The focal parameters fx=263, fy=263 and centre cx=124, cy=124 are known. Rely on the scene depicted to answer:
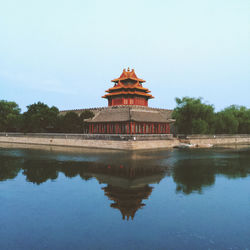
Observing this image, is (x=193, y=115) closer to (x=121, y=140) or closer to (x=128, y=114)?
(x=128, y=114)

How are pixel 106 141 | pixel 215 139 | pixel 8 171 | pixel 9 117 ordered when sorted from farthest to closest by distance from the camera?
pixel 9 117 → pixel 215 139 → pixel 106 141 → pixel 8 171

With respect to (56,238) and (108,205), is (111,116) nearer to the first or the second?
(108,205)

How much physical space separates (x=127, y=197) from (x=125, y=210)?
2371 millimetres

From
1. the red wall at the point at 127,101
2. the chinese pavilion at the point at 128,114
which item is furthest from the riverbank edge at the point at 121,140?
the red wall at the point at 127,101

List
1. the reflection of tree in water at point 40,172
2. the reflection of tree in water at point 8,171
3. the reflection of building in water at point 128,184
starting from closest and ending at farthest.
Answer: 1. the reflection of building in water at point 128,184
2. the reflection of tree in water at point 40,172
3. the reflection of tree in water at point 8,171

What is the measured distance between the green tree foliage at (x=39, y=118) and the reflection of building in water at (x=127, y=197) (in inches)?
1775

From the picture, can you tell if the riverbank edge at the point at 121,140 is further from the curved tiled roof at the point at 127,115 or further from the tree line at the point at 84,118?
the curved tiled roof at the point at 127,115

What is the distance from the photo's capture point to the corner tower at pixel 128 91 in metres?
57.2

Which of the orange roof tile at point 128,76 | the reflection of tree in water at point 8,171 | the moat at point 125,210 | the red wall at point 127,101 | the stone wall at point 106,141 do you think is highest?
the orange roof tile at point 128,76

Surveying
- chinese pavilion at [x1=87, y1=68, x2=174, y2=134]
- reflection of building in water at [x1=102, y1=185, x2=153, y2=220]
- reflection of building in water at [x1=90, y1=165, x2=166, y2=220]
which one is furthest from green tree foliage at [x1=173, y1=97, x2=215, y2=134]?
reflection of building in water at [x1=102, y1=185, x2=153, y2=220]

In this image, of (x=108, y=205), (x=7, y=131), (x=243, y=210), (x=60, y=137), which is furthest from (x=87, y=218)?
(x=7, y=131)

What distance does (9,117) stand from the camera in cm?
7325

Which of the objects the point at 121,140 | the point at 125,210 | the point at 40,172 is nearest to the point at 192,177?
the point at 125,210

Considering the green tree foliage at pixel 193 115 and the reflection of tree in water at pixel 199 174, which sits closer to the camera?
the reflection of tree in water at pixel 199 174
